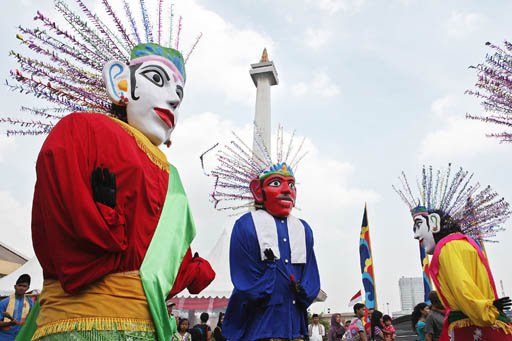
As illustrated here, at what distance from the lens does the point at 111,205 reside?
1.91 m

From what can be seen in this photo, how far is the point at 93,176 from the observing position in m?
1.91

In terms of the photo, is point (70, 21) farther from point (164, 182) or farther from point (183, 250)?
point (183, 250)

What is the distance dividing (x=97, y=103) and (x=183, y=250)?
1155mm

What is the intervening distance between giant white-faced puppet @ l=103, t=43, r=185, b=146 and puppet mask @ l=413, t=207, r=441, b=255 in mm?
3817

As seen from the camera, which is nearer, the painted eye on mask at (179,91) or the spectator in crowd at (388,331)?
the painted eye on mask at (179,91)

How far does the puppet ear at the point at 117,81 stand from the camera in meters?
2.50

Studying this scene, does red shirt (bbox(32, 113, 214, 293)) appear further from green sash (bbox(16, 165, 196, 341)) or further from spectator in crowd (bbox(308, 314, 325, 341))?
spectator in crowd (bbox(308, 314, 325, 341))

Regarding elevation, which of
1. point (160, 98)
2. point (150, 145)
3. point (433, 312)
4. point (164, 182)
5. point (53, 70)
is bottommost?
point (433, 312)

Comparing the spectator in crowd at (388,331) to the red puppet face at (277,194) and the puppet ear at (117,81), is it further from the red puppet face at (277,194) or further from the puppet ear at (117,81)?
the puppet ear at (117,81)

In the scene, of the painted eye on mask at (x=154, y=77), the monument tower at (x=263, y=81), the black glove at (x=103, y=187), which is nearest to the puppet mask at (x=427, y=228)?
the painted eye on mask at (x=154, y=77)

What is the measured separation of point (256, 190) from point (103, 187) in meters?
3.03

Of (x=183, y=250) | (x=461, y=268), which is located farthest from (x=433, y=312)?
(x=183, y=250)

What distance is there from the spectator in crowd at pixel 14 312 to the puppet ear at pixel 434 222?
15.6 feet

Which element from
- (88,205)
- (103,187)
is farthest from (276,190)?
(88,205)
